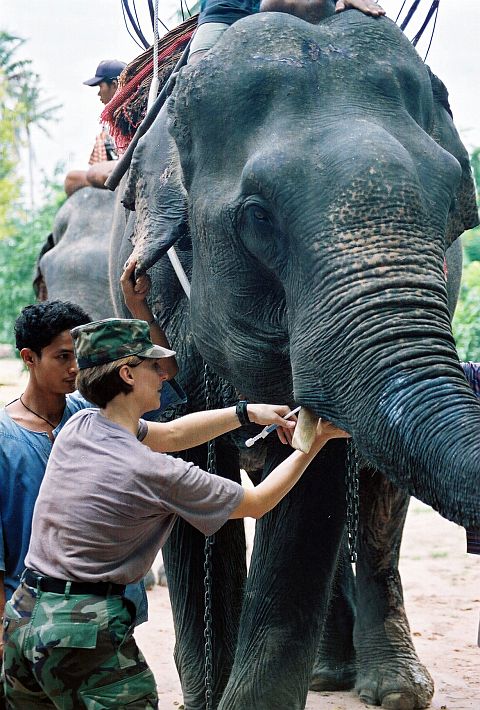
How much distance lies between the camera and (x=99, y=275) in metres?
7.98

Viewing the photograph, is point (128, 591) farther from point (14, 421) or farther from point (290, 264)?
point (290, 264)

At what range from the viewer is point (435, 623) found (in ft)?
22.9

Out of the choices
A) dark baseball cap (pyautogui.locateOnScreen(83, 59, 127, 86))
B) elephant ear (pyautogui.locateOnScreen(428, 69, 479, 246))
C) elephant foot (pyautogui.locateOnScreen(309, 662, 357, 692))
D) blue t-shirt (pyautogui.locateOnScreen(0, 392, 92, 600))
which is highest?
dark baseball cap (pyautogui.locateOnScreen(83, 59, 127, 86))

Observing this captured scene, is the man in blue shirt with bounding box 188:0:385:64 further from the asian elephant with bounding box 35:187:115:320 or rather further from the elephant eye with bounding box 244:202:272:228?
the asian elephant with bounding box 35:187:115:320

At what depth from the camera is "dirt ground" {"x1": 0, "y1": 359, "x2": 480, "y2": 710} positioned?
5586 mm

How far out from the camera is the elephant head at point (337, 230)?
9.95 feet

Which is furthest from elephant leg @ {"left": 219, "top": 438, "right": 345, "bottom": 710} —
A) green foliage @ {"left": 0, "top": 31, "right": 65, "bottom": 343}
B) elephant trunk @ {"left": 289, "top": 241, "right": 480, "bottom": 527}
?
green foliage @ {"left": 0, "top": 31, "right": 65, "bottom": 343}

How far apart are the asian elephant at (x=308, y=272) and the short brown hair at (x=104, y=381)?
19.7 inches

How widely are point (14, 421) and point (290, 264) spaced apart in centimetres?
89

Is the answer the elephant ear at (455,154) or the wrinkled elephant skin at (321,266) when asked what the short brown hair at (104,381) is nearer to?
the wrinkled elephant skin at (321,266)

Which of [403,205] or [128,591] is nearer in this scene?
[403,205]

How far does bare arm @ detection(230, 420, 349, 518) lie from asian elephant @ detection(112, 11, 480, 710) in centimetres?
13

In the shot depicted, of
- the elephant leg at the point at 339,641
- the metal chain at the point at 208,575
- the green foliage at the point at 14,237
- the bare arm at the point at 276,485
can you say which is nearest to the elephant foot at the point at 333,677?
the elephant leg at the point at 339,641

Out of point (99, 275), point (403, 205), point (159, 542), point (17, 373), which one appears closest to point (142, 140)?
point (403, 205)
